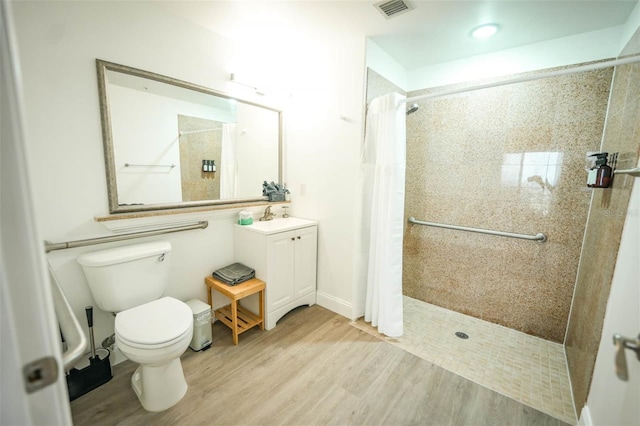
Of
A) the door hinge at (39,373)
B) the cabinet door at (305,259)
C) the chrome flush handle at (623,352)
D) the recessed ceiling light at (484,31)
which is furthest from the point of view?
the cabinet door at (305,259)

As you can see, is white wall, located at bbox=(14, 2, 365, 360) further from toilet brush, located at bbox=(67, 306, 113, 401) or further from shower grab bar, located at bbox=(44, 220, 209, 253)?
toilet brush, located at bbox=(67, 306, 113, 401)

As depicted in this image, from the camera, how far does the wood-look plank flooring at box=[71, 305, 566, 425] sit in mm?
1432

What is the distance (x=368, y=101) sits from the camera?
85.3 inches

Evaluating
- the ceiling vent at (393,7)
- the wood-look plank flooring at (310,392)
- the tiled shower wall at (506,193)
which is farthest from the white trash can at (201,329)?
the ceiling vent at (393,7)

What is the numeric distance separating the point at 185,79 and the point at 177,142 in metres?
0.47

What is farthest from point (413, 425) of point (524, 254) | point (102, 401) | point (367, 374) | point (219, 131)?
point (219, 131)

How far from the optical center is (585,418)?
1330 millimetres

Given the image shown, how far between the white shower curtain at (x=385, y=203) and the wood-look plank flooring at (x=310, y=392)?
30 cm

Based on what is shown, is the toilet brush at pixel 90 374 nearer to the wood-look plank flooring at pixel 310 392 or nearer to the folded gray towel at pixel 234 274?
the wood-look plank flooring at pixel 310 392

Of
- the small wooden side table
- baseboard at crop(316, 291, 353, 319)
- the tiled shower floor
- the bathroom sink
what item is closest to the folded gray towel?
the small wooden side table

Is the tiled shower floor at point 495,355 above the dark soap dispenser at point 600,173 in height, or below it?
below

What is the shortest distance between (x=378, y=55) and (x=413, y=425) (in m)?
2.58

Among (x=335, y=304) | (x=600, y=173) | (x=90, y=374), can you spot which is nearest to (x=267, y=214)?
(x=335, y=304)

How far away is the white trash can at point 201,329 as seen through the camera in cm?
189
